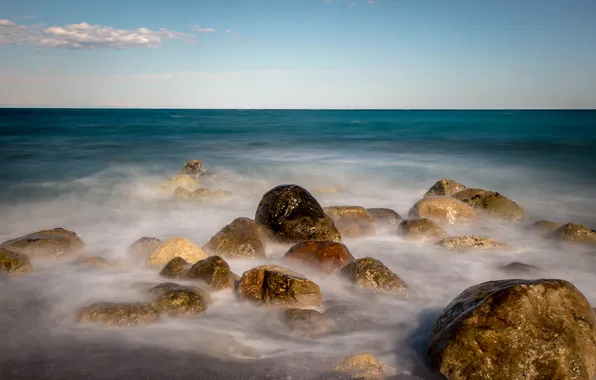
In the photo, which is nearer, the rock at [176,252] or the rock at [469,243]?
the rock at [176,252]

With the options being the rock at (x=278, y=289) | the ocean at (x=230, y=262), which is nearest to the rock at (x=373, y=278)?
the ocean at (x=230, y=262)

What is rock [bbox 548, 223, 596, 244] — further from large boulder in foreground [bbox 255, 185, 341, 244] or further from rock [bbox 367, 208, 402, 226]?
large boulder in foreground [bbox 255, 185, 341, 244]

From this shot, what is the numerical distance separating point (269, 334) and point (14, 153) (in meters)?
32.5

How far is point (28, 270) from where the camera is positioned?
8695 mm

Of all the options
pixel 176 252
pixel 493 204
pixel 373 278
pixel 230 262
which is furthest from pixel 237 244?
pixel 493 204

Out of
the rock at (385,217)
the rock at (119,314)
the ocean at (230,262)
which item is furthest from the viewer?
the rock at (385,217)

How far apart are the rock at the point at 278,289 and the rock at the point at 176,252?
1.73m

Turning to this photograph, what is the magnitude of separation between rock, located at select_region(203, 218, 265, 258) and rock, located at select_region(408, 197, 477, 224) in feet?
18.8

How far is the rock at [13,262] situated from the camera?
27.9ft

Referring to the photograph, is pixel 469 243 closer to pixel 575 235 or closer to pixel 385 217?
pixel 385 217

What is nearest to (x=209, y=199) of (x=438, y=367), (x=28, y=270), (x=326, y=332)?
(x=28, y=270)

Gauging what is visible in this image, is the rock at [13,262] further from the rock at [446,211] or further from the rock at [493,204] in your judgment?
the rock at [493,204]

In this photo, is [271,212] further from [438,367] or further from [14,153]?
[14,153]

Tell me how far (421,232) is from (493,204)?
399cm
